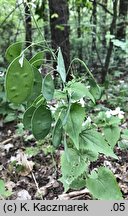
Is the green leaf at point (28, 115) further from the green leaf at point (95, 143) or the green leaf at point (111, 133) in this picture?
the green leaf at point (111, 133)

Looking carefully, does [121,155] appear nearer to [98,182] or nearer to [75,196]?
[75,196]

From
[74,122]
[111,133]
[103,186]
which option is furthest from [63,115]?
[111,133]

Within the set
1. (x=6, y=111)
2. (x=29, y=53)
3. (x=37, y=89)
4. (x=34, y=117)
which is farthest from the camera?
(x=29, y=53)

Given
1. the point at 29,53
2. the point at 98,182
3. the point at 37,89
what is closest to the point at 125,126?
the point at 98,182

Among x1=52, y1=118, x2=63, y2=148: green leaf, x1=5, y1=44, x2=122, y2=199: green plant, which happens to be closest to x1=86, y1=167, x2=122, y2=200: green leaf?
x1=5, y1=44, x2=122, y2=199: green plant

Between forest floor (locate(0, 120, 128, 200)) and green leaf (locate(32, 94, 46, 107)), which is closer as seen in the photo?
green leaf (locate(32, 94, 46, 107))

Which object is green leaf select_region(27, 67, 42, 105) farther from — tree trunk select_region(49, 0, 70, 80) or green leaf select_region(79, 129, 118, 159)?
tree trunk select_region(49, 0, 70, 80)
